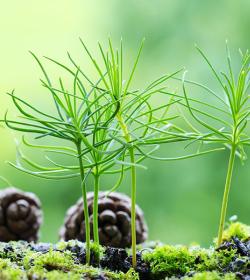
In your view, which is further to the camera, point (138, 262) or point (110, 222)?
point (110, 222)

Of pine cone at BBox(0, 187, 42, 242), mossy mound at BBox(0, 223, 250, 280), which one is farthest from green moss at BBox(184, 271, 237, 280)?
pine cone at BBox(0, 187, 42, 242)

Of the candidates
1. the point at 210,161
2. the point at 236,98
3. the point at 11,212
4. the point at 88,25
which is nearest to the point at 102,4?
the point at 88,25

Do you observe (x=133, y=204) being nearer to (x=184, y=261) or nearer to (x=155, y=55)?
(x=184, y=261)

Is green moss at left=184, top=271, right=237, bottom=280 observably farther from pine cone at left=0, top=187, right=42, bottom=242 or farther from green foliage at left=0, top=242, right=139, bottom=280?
pine cone at left=0, top=187, right=42, bottom=242

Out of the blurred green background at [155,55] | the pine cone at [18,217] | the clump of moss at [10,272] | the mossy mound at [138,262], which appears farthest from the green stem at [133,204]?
the blurred green background at [155,55]

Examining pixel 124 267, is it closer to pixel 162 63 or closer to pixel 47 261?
pixel 47 261

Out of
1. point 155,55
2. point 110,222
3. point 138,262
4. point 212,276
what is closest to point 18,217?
point 110,222
